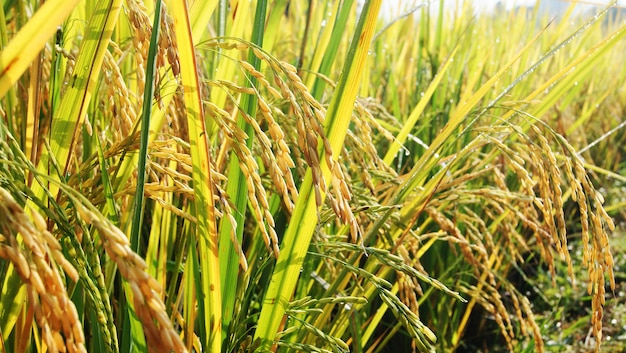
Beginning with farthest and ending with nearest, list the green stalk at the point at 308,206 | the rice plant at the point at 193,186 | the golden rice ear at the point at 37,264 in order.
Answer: the green stalk at the point at 308,206 < the rice plant at the point at 193,186 < the golden rice ear at the point at 37,264

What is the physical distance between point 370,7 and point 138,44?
32 cm

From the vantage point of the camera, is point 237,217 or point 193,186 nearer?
point 193,186

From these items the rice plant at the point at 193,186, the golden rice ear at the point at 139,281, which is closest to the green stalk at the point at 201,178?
the rice plant at the point at 193,186

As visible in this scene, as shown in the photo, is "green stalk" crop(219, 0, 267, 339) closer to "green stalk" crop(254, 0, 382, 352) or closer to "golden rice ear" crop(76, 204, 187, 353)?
"green stalk" crop(254, 0, 382, 352)

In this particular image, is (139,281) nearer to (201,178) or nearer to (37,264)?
(37,264)

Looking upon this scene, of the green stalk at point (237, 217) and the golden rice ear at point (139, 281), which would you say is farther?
the green stalk at point (237, 217)

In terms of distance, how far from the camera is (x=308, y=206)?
98 cm

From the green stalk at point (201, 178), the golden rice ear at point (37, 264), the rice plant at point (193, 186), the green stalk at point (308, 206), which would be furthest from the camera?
the green stalk at point (308, 206)

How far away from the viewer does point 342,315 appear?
1.33 metres

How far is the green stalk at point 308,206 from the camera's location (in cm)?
92

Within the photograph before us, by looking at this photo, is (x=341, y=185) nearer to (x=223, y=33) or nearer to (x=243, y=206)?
(x=243, y=206)

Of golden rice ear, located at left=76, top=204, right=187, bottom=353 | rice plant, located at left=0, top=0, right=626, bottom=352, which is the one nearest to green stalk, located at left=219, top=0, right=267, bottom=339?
rice plant, located at left=0, top=0, right=626, bottom=352

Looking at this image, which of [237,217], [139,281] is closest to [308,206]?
[237,217]

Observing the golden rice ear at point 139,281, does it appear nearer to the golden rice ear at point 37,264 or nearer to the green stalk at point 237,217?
the golden rice ear at point 37,264
